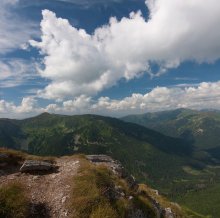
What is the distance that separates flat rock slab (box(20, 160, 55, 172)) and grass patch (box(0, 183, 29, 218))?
18.7 feet

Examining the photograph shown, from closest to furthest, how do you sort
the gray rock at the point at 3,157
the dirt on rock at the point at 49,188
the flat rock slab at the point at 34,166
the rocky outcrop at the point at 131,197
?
1. the dirt on rock at the point at 49,188
2. the rocky outcrop at the point at 131,197
3. the flat rock slab at the point at 34,166
4. the gray rock at the point at 3,157

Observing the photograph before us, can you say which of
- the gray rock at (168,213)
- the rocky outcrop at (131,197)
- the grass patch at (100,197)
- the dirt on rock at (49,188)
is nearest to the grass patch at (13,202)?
the dirt on rock at (49,188)

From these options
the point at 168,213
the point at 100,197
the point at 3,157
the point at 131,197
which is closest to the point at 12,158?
the point at 3,157

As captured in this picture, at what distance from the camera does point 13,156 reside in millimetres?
45156

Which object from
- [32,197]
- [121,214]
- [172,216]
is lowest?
[172,216]

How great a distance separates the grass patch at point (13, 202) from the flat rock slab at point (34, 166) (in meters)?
5.69

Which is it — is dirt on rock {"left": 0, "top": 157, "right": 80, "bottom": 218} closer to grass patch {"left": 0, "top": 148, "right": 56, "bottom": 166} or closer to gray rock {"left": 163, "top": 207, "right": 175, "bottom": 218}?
grass patch {"left": 0, "top": 148, "right": 56, "bottom": 166}

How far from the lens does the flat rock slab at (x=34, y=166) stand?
4091 cm

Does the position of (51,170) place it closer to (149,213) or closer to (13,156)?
(13,156)

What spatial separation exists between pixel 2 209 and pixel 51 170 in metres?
13.4

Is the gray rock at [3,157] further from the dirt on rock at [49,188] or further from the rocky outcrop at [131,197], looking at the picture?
the rocky outcrop at [131,197]

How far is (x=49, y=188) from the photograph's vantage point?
37156 millimetres

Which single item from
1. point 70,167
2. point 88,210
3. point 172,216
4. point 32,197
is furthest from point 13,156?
point 172,216

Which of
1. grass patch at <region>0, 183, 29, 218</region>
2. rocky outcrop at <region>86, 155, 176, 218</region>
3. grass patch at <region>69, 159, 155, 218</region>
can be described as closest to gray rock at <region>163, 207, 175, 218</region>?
rocky outcrop at <region>86, 155, 176, 218</region>
